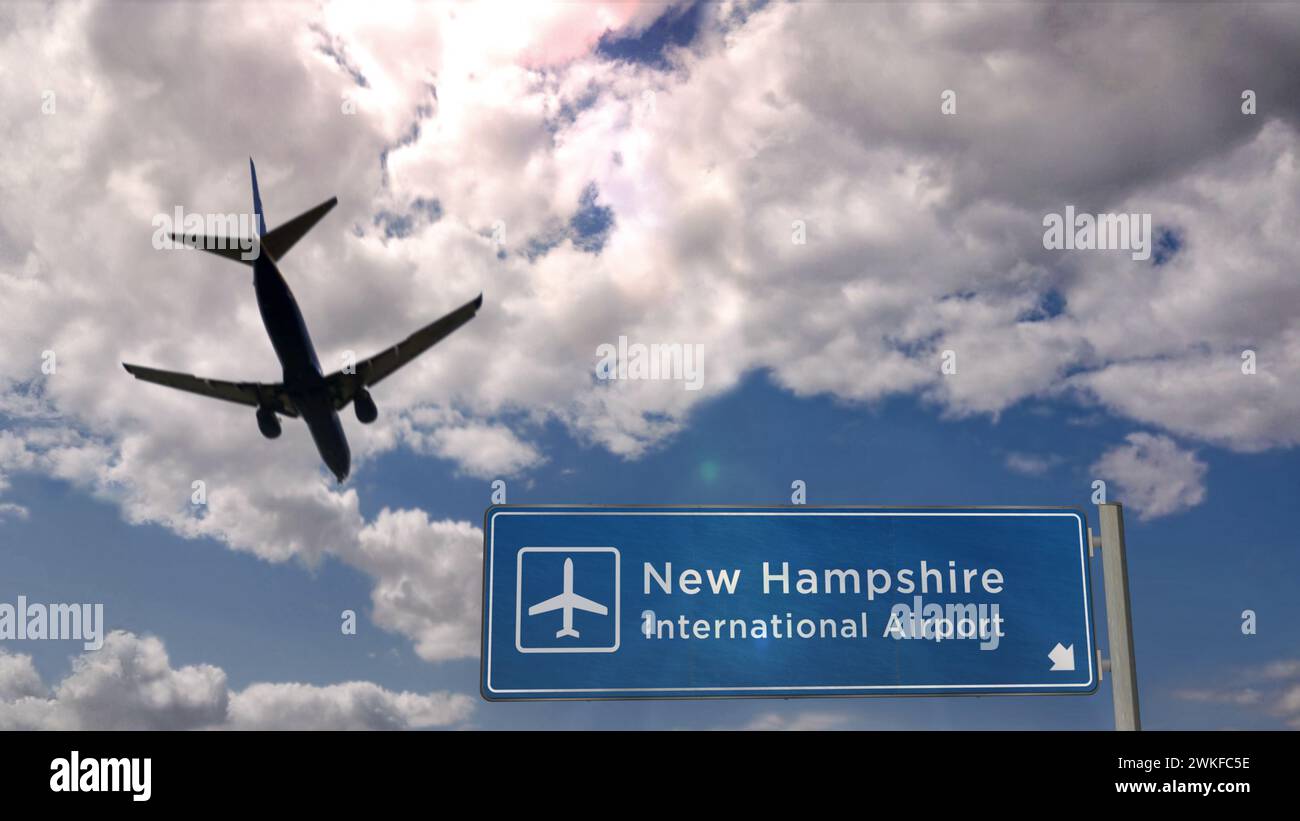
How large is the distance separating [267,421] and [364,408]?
4.44m

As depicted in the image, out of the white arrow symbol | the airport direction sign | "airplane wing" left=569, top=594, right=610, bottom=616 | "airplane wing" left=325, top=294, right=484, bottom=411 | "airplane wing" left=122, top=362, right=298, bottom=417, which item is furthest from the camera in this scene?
"airplane wing" left=122, top=362, right=298, bottom=417

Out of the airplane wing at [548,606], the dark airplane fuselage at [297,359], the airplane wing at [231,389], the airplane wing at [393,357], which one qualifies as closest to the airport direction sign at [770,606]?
the airplane wing at [548,606]

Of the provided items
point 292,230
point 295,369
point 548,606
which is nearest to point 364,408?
point 295,369

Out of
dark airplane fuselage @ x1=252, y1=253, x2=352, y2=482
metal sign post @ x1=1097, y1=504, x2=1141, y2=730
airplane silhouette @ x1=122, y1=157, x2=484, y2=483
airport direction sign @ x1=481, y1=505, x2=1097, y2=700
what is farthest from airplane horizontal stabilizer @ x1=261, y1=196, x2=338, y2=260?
metal sign post @ x1=1097, y1=504, x2=1141, y2=730

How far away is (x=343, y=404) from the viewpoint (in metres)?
41.6

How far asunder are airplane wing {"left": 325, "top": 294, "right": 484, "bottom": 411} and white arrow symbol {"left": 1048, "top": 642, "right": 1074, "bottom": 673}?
22.1m

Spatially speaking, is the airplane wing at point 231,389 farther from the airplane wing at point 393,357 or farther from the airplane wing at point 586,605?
the airplane wing at point 586,605

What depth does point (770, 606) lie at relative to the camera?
1210 centimetres

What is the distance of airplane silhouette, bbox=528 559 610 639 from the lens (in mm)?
11797

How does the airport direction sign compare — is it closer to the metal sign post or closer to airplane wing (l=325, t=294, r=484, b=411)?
the metal sign post
